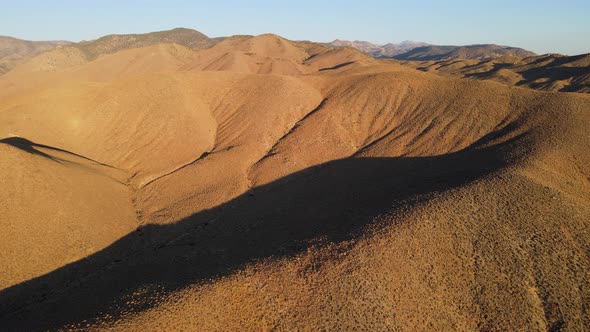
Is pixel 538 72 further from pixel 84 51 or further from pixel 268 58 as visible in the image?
pixel 84 51

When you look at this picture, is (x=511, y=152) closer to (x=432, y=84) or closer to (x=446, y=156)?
(x=446, y=156)

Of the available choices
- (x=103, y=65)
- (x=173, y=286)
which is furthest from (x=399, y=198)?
(x=103, y=65)

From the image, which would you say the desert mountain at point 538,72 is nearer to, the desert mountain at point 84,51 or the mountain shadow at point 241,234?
the mountain shadow at point 241,234

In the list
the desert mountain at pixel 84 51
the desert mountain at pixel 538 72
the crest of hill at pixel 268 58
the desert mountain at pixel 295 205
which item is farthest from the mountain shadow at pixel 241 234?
the desert mountain at pixel 84 51

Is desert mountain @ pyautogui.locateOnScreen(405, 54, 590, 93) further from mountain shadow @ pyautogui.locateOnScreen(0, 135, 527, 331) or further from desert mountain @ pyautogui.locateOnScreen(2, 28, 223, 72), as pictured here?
desert mountain @ pyautogui.locateOnScreen(2, 28, 223, 72)

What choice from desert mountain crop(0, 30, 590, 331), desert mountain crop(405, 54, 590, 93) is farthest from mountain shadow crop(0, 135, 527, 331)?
desert mountain crop(405, 54, 590, 93)

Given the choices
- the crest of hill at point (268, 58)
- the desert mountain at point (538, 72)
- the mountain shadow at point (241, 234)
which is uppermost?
the crest of hill at point (268, 58)
